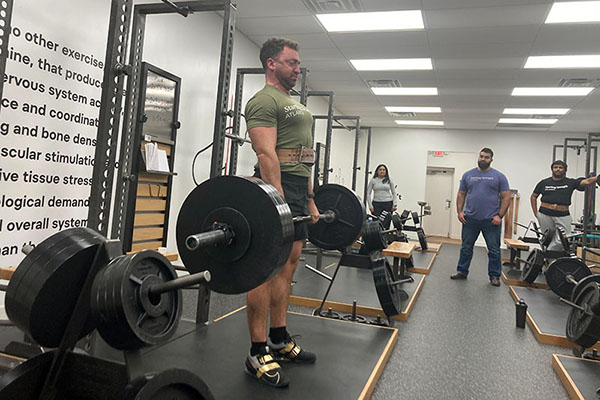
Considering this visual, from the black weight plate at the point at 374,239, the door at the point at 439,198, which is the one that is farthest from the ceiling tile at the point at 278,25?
the door at the point at 439,198

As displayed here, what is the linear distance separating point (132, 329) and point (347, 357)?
1.36 m

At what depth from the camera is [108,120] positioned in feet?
6.02

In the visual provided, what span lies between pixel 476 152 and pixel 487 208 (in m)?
6.04

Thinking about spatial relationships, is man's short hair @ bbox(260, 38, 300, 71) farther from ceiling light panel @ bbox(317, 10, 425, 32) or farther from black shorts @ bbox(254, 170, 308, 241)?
ceiling light panel @ bbox(317, 10, 425, 32)

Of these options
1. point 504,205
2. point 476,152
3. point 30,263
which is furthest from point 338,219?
point 476,152

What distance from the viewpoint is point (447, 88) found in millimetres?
6805

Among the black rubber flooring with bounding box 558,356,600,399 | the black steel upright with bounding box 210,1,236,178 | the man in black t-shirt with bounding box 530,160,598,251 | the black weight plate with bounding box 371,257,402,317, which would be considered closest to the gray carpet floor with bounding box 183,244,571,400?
the black rubber flooring with bounding box 558,356,600,399

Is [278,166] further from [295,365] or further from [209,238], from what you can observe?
[295,365]

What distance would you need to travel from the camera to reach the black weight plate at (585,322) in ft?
7.20

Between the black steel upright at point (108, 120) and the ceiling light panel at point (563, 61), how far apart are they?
4931mm

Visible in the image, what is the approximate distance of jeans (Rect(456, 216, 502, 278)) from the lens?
466 centimetres

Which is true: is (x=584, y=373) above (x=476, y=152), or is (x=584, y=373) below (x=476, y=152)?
below

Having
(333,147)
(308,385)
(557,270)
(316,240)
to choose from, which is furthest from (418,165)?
(308,385)

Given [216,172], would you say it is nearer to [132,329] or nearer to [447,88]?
[132,329]
